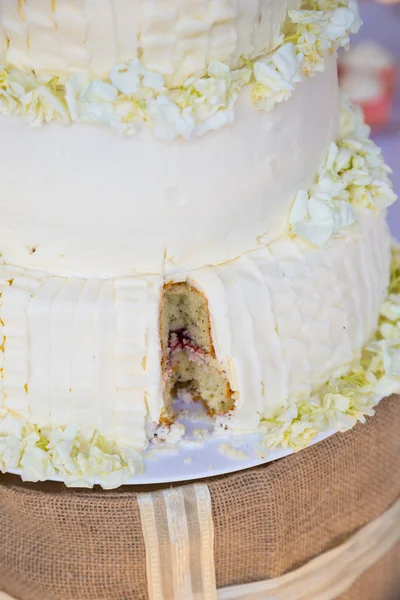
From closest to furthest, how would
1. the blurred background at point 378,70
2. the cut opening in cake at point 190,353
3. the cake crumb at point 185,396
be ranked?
the cut opening in cake at point 190,353 < the cake crumb at point 185,396 < the blurred background at point 378,70

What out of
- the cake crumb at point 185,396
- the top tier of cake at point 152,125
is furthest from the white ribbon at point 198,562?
the top tier of cake at point 152,125

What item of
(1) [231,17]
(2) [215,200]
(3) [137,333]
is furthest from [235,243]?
(1) [231,17]

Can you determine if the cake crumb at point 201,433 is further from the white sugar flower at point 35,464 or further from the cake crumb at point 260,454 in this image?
the white sugar flower at point 35,464

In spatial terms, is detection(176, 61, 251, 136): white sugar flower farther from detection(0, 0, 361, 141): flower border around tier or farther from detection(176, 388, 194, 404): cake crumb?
detection(176, 388, 194, 404): cake crumb

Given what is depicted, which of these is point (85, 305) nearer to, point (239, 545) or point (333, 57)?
point (239, 545)

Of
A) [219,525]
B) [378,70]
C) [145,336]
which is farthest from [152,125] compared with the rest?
[378,70]

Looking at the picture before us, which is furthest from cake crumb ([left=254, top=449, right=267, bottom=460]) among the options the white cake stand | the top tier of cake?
the top tier of cake
